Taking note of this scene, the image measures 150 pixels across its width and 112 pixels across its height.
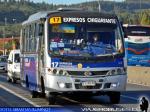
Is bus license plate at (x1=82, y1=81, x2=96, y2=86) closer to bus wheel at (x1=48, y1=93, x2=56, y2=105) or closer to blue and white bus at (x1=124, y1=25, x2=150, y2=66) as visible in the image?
bus wheel at (x1=48, y1=93, x2=56, y2=105)

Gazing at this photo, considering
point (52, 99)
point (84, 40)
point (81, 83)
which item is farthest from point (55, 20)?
point (52, 99)

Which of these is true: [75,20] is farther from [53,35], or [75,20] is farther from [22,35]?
[22,35]

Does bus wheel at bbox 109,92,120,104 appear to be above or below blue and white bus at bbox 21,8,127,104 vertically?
below

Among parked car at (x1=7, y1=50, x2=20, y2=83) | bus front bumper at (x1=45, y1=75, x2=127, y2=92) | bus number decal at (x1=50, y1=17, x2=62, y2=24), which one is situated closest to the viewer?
bus front bumper at (x1=45, y1=75, x2=127, y2=92)

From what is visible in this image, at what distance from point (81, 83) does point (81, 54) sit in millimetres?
906

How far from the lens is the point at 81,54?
53.7 ft

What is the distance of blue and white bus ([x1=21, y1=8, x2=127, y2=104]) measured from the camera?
16156 mm

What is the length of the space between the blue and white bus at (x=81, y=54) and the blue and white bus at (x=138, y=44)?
2153 cm

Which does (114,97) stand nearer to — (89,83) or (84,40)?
(89,83)

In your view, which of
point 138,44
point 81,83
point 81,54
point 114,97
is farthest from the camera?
point 138,44

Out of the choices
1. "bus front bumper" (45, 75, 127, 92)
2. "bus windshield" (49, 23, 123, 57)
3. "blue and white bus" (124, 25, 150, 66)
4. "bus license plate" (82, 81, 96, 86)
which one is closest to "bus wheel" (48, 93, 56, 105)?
"bus front bumper" (45, 75, 127, 92)

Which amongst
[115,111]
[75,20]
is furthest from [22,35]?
[115,111]

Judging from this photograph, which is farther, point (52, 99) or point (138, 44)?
point (138, 44)

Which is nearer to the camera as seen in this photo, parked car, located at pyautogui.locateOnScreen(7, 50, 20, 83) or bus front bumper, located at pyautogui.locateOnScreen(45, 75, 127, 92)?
bus front bumper, located at pyautogui.locateOnScreen(45, 75, 127, 92)
